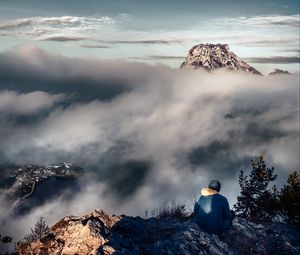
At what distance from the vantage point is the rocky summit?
9945mm

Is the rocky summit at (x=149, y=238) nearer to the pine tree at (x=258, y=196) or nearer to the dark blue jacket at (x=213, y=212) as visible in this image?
the dark blue jacket at (x=213, y=212)

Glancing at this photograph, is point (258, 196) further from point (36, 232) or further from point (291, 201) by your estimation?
point (36, 232)

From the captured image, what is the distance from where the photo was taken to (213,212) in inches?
482

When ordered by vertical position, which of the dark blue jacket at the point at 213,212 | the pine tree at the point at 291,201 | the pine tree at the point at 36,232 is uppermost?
the dark blue jacket at the point at 213,212

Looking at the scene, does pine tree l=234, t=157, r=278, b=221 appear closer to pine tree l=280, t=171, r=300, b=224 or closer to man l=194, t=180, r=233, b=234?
pine tree l=280, t=171, r=300, b=224

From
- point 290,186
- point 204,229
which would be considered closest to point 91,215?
point 204,229

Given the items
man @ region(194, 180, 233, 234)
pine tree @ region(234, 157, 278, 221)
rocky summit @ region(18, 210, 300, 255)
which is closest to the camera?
rocky summit @ region(18, 210, 300, 255)

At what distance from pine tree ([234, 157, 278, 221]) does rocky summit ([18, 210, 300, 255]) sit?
245 inches

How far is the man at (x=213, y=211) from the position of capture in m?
12.3

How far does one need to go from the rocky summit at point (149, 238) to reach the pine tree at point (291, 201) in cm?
359

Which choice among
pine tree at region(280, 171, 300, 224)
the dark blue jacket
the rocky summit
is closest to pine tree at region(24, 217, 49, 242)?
the rocky summit

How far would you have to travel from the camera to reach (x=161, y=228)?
12.5 m

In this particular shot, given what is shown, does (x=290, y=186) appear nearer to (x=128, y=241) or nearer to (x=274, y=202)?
(x=274, y=202)

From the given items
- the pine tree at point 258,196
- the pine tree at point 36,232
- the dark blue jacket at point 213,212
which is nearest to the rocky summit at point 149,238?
the dark blue jacket at point 213,212
